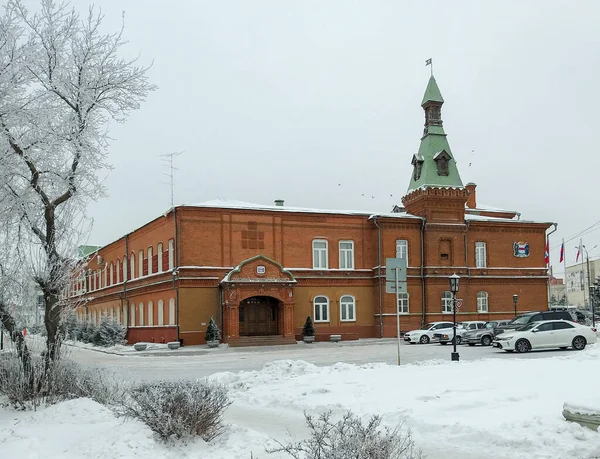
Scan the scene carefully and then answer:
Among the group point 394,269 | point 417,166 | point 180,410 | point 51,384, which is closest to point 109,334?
point 417,166

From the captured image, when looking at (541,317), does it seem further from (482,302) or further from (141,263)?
(141,263)

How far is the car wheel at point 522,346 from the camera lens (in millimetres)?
28578

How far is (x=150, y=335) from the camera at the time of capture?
4391cm

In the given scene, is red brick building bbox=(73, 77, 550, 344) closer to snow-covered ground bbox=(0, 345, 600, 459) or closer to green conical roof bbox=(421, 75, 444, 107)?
green conical roof bbox=(421, 75, 444, 107)

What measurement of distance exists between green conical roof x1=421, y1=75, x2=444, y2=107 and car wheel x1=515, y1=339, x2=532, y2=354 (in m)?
25.6

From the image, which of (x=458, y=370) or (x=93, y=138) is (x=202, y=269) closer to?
(x=458, y=370)

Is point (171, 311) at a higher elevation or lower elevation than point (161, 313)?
higher

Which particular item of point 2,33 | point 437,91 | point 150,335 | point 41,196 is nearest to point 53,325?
point 41,196

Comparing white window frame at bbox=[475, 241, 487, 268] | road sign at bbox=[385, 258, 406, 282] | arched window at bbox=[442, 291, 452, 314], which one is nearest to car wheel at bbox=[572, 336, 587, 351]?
road sign at bbox=[385, 258, 406, 282]

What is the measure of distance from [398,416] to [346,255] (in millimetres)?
34240

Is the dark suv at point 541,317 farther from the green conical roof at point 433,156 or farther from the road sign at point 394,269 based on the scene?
the green conical roof at point 433,156

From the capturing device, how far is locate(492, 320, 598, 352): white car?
28609mm

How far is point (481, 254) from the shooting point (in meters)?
48.2

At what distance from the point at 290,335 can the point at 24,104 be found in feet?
100
